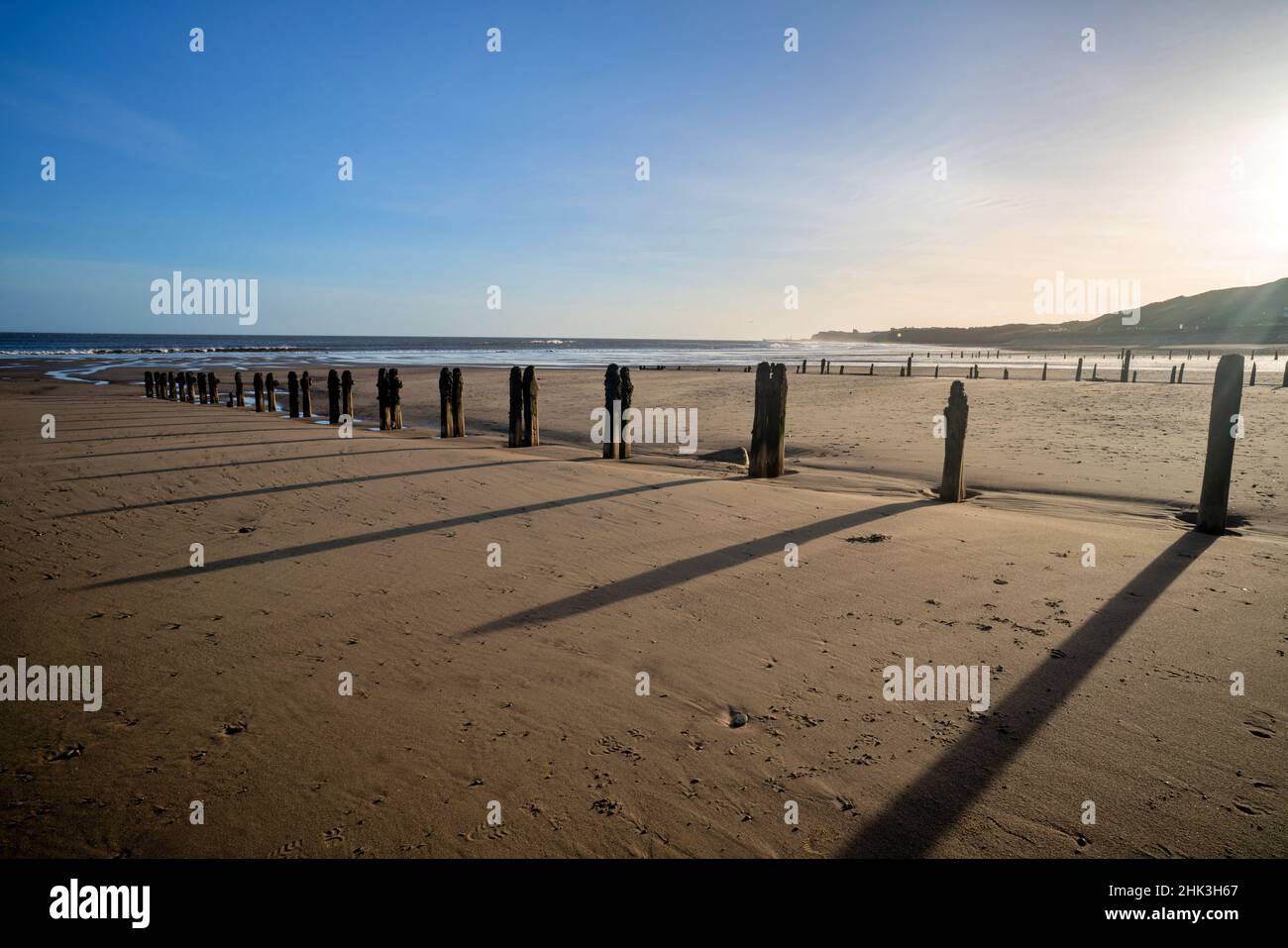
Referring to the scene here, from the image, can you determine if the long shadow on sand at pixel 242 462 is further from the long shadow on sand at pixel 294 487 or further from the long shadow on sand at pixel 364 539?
the long shadow on sand at pixel 364 539

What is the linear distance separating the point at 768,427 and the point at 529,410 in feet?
18.2

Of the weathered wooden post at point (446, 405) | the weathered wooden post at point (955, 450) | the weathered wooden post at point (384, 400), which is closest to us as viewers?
the weathered wooden post at point (955, 450)

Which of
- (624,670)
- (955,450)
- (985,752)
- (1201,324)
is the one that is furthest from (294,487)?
(1201,324)

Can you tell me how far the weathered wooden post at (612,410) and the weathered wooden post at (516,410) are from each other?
222 centimetres

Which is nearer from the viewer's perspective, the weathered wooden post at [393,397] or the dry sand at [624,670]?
the dry sand at [624,670]

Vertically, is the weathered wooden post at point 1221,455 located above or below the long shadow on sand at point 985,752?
above

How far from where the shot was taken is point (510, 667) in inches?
148

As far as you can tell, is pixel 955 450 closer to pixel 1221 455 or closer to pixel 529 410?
pixel 1221 455

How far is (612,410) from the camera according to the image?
1191cm

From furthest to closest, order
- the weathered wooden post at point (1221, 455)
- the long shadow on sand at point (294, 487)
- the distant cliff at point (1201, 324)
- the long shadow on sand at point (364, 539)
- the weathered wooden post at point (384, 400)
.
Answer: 1. the distant cliff at point (1201, 324)
2. the weathered wooden post at point (384, 400)
3. the long shadow on sand at point (294, 487)
4. the weathered wooden post at point (1221, 455)
5. the long shadow on sand at point (364, 539)

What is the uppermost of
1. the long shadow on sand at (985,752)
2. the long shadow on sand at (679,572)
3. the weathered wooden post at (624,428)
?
the weathered wooden post at (624,428)

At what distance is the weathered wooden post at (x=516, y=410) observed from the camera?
43.4ft

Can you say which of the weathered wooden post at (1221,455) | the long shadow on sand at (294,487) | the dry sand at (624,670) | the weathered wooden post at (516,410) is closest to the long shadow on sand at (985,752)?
the dry sand at (624,670)
